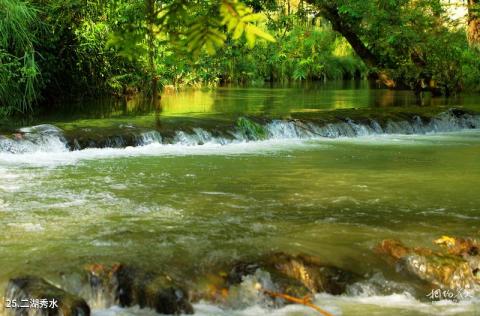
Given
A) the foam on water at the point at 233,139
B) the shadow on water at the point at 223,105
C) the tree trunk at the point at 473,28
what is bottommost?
the foam on water at the point at 233,139

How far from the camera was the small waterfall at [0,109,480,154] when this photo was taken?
30.5 feet

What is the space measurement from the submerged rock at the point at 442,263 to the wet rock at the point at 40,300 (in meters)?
2.18

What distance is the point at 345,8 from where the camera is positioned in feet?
49.9

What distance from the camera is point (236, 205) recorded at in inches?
237

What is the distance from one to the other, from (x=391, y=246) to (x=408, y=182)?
9.32ft

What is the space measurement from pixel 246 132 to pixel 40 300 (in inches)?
295

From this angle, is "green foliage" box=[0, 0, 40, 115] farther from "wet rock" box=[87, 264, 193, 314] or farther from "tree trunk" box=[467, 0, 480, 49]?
"tree trunk" box=[467, 0, 480, 49]

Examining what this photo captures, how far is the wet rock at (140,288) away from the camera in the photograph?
12.4ft

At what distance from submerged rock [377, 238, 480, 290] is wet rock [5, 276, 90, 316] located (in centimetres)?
218

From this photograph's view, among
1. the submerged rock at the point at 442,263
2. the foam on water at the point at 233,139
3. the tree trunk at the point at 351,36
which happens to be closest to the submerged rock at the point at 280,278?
the submerged rock at the point at 442,263

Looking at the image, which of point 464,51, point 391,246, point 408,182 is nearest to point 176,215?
point 391,246

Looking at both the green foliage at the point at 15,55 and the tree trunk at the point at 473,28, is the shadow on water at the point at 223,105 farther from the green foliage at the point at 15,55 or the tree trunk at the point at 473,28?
the tree trunk at the point at 473,28

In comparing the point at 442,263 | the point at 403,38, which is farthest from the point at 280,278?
the point at 403,38

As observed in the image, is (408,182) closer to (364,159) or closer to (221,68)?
(364,159)
